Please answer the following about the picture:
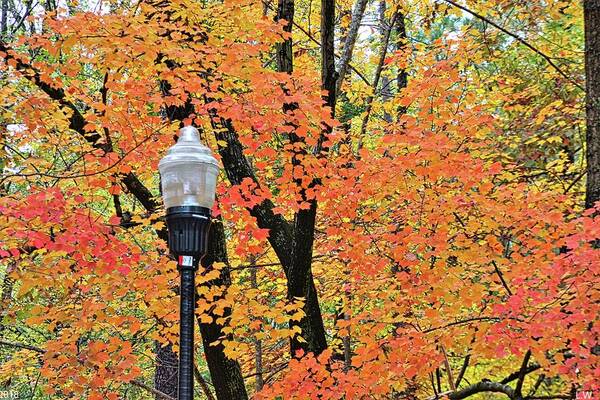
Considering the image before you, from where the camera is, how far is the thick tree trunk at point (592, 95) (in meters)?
5.03

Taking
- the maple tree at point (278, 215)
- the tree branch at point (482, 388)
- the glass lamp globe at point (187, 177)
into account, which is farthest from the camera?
the tree branch at point (482, 388)

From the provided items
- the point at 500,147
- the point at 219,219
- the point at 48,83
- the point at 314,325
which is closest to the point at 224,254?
the point at 219,219

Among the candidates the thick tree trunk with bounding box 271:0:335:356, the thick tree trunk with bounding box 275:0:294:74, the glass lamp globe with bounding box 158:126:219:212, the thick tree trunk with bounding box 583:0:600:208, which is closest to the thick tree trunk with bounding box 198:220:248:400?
the thick tree trunk with bounding box 271:0:335:356

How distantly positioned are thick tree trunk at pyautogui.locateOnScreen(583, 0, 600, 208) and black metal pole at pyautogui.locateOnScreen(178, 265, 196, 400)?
3.94 metres

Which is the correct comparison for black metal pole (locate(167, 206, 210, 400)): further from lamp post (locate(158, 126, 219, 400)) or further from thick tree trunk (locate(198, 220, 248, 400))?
thick tree trunk (locate(198, 220, 248, 400))

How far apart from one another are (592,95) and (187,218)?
4139 mm

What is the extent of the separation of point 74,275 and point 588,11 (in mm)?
5328

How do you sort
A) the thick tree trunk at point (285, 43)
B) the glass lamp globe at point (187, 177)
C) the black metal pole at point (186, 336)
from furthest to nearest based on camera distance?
the thick tree trunk at point (285, 43), the glass lamp globe at point (187, 177), the black metal pole at point (186, 336)

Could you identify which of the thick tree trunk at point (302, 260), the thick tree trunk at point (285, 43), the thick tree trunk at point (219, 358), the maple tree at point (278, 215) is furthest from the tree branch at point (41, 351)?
the thick tree trunk at point (285, 43)

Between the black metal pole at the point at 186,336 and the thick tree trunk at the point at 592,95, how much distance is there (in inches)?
155

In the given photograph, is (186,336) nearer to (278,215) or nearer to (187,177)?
(187,177)

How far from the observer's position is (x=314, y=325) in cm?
579

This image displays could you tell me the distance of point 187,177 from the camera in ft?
9.26

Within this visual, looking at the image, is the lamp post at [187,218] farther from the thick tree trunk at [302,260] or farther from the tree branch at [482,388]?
the tree branch at [482,388]
